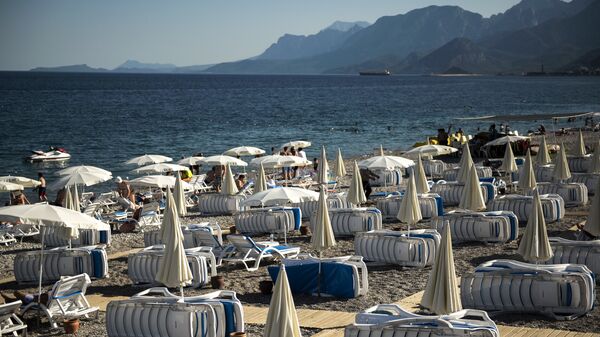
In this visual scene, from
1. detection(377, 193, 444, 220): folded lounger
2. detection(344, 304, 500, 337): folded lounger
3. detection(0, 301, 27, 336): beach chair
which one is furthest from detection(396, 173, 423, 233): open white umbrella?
detection(0, 301, 27, 336): beach chair

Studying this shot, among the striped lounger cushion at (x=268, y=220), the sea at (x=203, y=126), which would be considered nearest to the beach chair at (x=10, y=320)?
the striped lounger cushion at (x=268, y=220)

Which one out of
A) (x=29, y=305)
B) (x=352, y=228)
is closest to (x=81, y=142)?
(x=352, y=228)

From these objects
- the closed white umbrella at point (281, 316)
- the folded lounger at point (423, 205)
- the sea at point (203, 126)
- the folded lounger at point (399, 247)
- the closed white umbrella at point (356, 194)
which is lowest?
the sea at point (203, 126)

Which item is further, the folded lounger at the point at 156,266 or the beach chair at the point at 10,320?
the folded lounger at the point at 156,266

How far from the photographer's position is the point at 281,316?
27.6 feet

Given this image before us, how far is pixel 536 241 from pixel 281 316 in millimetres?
5827

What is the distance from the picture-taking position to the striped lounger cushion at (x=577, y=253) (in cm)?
1401

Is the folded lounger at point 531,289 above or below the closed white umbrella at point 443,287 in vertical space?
below

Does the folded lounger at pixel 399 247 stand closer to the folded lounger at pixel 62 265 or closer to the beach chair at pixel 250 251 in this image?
the beach chair at pixel 250 251

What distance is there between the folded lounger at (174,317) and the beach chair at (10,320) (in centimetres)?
115

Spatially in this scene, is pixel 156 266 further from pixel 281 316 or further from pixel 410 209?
pixel 281 316

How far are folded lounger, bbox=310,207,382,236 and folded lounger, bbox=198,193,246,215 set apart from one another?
5.81 metres

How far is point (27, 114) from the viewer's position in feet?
317

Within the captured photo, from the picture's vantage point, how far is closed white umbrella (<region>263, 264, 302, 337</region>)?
8375 millimetres
